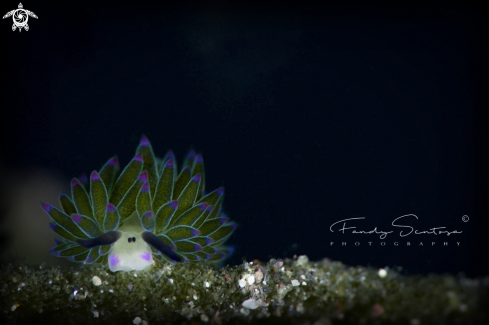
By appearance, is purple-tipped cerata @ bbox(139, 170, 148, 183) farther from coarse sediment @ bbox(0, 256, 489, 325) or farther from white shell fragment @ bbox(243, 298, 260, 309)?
white shell fragment @ bbox(243, 298, 260, 309)

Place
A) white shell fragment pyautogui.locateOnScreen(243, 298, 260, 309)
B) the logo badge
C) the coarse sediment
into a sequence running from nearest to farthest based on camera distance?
the coarse sediment, white shell fragment pyautogui.locateOnScreen(243, 298, 260, 309), the logo badge

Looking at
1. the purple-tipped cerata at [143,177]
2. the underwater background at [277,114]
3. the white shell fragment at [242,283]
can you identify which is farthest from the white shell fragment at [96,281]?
the underwater background at [277,114]

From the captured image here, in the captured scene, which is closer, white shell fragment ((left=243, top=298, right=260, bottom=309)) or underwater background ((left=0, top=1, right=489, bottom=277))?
white shell fragment ((left=243, top=298, right=260, bottom=309))

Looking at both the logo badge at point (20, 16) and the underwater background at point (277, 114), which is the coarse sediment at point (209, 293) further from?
the logo badge at point (20, 16)

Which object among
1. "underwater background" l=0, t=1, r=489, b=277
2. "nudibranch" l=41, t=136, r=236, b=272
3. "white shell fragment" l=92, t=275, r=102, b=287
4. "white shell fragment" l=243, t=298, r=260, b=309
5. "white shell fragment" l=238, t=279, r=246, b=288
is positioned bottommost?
"white shell fragment" l=243, t=298, r=260, b=309

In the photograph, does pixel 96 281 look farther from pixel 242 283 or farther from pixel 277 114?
pixel 277 114

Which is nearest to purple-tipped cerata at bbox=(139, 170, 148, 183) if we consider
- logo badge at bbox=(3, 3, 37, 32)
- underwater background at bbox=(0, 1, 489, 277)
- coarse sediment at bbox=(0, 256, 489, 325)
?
coarse sediment at bbox=(0, 256, 489, 325)

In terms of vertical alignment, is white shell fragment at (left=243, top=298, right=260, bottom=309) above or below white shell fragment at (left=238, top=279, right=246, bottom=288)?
below
